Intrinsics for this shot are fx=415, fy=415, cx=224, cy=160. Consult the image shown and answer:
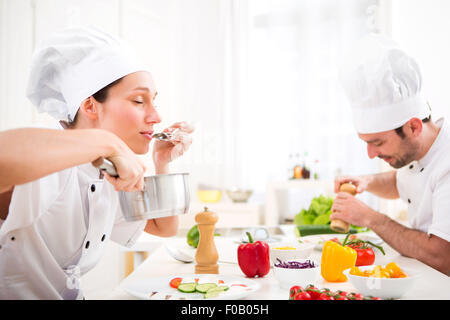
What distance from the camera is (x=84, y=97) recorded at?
4.08 feet

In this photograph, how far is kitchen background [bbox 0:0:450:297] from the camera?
382cm

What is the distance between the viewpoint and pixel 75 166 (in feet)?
3.29

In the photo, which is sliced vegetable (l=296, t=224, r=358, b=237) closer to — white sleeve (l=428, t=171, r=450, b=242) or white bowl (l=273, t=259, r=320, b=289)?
white sleeve (l=428, t=171, r=450, b=242)

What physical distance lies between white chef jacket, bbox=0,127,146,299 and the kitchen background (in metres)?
2.48

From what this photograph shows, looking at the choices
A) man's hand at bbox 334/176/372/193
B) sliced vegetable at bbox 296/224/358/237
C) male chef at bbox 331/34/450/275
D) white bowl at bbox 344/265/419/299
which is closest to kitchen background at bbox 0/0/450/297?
man's hand at bbox 334/176/372/193

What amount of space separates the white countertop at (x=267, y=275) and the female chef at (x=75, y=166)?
0.58 feet

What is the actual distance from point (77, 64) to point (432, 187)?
1.42 metres

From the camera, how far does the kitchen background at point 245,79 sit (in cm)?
382

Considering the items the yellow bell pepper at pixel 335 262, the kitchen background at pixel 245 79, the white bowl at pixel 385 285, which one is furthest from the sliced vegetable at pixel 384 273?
the kitchen background at pixel 245 79

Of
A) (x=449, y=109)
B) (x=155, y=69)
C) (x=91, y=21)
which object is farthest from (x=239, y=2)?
(x=449, y=109)

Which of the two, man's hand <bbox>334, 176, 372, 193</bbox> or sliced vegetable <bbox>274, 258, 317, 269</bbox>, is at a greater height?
man's hand <bbox>334, 176, 372, 193</bbox>

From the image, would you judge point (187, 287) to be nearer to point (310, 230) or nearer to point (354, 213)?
point (354, 213)

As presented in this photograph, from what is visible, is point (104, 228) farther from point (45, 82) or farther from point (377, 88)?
point (377, 88)

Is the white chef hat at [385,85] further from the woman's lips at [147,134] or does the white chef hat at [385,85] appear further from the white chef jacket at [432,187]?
the woman's lips at [147,134]
